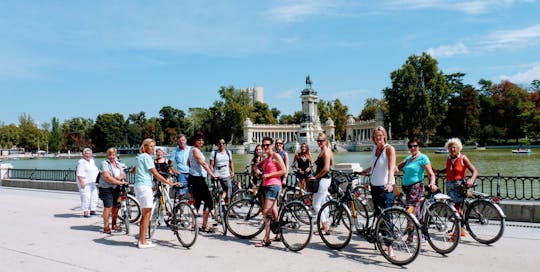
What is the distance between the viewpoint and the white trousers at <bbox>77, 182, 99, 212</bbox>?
12148 millimetres

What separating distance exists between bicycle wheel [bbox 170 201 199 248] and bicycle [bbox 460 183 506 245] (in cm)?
463

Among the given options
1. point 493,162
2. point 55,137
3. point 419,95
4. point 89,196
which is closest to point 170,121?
point 55,137

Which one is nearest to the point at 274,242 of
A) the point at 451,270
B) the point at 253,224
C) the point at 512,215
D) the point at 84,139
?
the point at 253,224

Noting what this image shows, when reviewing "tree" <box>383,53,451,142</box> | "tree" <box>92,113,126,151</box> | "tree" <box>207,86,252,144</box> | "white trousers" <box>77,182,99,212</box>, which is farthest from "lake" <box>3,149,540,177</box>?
"tree" <box>92,113,126,151</box>

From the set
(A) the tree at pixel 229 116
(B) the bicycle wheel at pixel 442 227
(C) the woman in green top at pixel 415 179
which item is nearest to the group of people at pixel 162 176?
(C) the woman in green top at pixel 415 179

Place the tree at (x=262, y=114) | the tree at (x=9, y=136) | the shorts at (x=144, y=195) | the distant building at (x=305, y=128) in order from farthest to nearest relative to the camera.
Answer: the tree at (x=262, y=114) < the tree at (x=9, y=136) < the distant building at (x=305, y=128) < the shorts at (x=144, y=195)

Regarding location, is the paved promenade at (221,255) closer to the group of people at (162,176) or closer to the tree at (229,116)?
the group of people at (162,176)

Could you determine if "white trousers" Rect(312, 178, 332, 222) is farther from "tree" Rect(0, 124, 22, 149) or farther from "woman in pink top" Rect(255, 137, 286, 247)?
"tree" Rect(0, 124, 22, 149)

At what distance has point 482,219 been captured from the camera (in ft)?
25.9

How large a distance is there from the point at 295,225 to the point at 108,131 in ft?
412

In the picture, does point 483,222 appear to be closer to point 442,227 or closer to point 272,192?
point 442,227

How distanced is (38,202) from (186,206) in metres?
9.55

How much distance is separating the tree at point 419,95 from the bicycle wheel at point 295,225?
6785cm

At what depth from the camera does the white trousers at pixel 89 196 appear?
12.1 m
